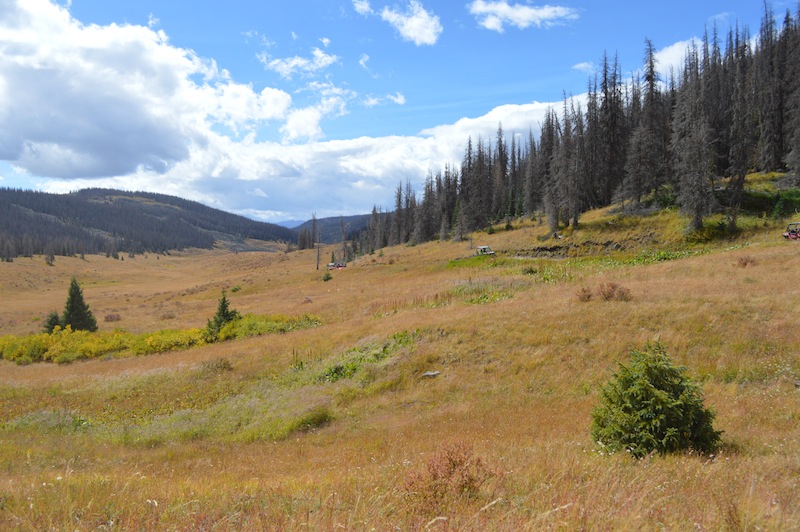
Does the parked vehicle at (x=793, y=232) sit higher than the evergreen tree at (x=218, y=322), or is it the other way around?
the parked vehicle at (x=793, y=232)

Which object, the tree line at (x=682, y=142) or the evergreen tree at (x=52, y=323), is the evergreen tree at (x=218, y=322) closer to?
the evergreen tree at (x=52, y=323)

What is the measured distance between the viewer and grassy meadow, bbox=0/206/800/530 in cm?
475

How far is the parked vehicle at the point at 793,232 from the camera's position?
35.1m

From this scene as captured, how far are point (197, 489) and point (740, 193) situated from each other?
5611 centimetres

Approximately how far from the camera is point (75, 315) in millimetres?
34062

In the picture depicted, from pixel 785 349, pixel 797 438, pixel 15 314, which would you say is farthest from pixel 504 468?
pixel 15 314

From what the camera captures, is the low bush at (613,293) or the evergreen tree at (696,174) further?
the evergreen tree at (696,174)

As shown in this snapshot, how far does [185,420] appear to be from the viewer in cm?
1519

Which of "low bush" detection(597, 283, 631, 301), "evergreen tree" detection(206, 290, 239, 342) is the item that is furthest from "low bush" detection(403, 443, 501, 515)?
"evergreen tree" detection(206, 290, 239, 342)

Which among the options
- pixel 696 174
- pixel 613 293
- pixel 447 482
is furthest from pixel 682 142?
pixel 447 482

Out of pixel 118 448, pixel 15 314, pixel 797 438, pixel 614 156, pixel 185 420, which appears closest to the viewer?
pixel 797 438

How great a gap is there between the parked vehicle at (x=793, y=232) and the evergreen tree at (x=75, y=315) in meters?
56.2

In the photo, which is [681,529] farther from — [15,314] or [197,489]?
[15,314]

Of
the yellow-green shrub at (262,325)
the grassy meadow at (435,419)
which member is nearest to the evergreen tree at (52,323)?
the grassy meadow at (435,419)
